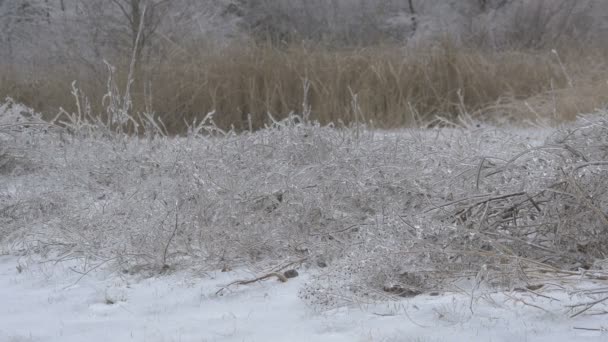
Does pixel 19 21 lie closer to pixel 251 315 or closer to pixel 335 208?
pixel 335 208

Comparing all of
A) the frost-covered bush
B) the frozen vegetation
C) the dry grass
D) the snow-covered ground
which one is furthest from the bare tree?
the snow-covered ground

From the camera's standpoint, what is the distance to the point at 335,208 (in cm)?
261

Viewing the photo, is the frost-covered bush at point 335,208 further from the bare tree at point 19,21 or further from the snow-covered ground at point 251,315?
the bare tree at point 19,21

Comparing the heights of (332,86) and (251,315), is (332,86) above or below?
below

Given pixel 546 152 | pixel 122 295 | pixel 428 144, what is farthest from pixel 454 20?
pixel 122 295

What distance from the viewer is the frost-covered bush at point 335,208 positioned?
204 cm

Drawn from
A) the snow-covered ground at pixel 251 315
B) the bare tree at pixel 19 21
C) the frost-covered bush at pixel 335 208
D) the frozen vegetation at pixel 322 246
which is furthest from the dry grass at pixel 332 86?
the snow-covered ground at pixel 251 315

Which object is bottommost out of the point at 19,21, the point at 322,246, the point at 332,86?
the point at 19,21

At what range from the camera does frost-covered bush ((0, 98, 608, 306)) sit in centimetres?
204

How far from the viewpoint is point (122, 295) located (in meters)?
2.08

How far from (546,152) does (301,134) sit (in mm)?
1277

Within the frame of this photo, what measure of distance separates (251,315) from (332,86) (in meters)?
4.99

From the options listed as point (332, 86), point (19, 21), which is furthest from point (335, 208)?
point (19, 21)

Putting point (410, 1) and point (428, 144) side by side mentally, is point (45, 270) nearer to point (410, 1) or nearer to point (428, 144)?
point (428, 144)
